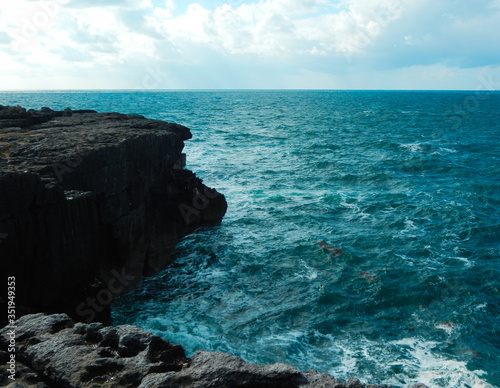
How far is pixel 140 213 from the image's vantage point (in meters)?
24.4

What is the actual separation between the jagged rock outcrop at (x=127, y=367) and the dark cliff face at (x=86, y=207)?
224 inches

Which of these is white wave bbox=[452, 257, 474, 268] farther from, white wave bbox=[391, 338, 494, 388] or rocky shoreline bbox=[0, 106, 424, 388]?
rocky shoreline bbox=[0, 106, 424, 388]

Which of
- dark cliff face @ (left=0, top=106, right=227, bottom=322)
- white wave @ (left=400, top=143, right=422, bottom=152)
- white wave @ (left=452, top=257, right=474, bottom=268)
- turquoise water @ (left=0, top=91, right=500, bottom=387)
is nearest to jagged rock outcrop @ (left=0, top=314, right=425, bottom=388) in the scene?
dark cliff face @ (left=0, top=106, right=227, bottom=322)

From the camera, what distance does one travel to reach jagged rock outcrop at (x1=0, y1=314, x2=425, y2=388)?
31.0 feet

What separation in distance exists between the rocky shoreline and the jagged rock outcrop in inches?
0.9

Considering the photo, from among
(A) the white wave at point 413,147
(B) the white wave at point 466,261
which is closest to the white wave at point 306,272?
(B) the white wave at point 466,261

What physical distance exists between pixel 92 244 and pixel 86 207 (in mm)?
1770

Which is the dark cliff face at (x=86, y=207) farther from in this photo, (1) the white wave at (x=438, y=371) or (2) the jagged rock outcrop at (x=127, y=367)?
(1) the white wave at (x=438, y=371)

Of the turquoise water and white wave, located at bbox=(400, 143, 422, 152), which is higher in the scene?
white wave, located at bbox=(400, 143, 422, 152)

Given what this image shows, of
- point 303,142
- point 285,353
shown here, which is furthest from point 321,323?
point 303,142

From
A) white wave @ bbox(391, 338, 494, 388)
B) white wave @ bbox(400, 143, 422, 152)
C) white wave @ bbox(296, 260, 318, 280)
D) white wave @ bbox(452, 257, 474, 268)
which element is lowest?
white wave @ bbox(391, 338, 494, 388)

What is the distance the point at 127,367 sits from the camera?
9883mm

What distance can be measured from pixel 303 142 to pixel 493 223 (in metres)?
41.9

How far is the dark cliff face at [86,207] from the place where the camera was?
1598 centimetres
